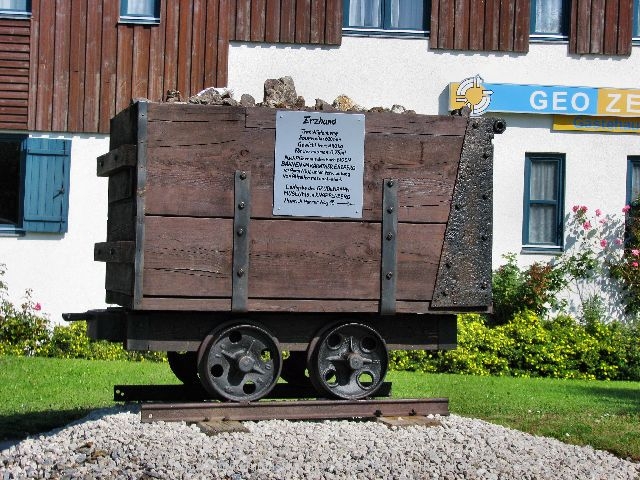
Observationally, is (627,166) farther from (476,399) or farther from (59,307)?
(59,307)

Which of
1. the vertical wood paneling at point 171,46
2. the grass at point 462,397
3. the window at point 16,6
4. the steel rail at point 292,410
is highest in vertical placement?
the window at point 16,6

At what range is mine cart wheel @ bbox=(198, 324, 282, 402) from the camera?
26.1 ft

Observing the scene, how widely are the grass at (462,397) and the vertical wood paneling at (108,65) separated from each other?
4082mm

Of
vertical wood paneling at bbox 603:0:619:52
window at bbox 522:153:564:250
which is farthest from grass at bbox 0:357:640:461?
vertical wood paneling at bbox 603:0:619:52

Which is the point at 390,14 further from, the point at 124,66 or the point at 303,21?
the point at 124,66

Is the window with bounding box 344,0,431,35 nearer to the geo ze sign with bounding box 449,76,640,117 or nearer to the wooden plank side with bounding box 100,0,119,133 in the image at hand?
the geo ze sign with bounding box 449,76,640,117

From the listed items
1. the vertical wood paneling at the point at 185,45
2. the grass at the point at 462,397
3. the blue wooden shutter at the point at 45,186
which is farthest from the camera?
the vertical wood paneling at the point at 185,45

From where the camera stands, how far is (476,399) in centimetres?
1149

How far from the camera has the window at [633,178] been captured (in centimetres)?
1766

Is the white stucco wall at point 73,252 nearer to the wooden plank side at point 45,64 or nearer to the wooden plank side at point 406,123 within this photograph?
the wooden plank side at point 45,64

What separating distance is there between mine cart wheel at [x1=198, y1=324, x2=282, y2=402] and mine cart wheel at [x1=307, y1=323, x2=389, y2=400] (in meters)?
0.30

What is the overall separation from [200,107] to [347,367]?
2.07 meters

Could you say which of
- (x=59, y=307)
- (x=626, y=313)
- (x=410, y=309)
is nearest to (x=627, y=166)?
(x=626, y=313)

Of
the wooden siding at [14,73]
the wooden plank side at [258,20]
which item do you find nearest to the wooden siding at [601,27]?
the wooden plank side at [258,20]
